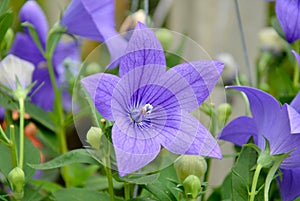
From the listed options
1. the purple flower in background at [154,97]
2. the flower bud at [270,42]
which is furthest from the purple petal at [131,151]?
the flower bud at [270,42]

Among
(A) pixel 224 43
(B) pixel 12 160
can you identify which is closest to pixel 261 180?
(B) pixel 12 160

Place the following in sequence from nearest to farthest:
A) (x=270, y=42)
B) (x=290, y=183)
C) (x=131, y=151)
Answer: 1. (x=131, y=151)
2. (x=290, y=183)
3. (x=270, y=42)

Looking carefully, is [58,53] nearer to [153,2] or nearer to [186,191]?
[186,191]

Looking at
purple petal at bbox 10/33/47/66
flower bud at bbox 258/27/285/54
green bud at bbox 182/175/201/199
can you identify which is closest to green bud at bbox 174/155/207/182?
green bud at bbox 182/175/201/199

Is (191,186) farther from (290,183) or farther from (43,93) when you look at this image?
(43,93)

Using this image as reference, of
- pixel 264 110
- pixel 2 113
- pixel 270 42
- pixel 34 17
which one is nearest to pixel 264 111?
pixel 264 110

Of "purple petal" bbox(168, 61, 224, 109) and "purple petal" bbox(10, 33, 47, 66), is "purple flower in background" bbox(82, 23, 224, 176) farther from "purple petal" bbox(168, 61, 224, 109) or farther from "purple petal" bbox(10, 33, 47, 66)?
"purple petal" bbox(10, 33, 47, 66)
